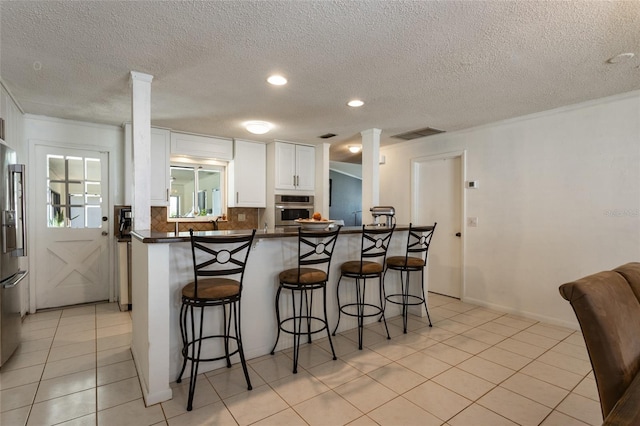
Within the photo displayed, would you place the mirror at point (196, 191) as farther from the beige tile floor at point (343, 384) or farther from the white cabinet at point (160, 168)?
the beige tile floor at point (343, 384)

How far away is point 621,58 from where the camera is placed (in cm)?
233

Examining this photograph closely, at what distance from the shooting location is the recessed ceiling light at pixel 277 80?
2.66m

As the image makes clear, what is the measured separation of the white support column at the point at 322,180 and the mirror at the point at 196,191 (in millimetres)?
1595

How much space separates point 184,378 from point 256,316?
669 mm

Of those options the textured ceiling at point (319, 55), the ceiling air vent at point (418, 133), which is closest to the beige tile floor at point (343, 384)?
the textured ceiling at point (319, 55)

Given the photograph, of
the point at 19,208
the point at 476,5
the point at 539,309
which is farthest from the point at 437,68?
the point at 19,208

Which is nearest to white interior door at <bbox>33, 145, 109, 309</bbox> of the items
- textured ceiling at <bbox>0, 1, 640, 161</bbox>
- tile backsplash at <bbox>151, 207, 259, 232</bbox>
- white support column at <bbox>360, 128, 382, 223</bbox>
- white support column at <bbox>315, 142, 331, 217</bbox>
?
tile backsplash at <bbox>151, 207, 259, 232</bbox>

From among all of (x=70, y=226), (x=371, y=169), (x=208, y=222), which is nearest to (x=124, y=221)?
(x=70, y=226)

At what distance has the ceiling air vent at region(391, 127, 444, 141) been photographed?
4467 mm

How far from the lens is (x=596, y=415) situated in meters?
1.92

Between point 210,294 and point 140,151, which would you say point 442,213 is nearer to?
point 210,294

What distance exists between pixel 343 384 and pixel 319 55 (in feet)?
7.74

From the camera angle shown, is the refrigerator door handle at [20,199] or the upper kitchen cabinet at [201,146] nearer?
the refrigerator door handle at [20,199]

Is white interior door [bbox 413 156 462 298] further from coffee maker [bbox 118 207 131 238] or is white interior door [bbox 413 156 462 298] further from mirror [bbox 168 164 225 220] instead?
coffee maker [bbox 118 207 131 238]
